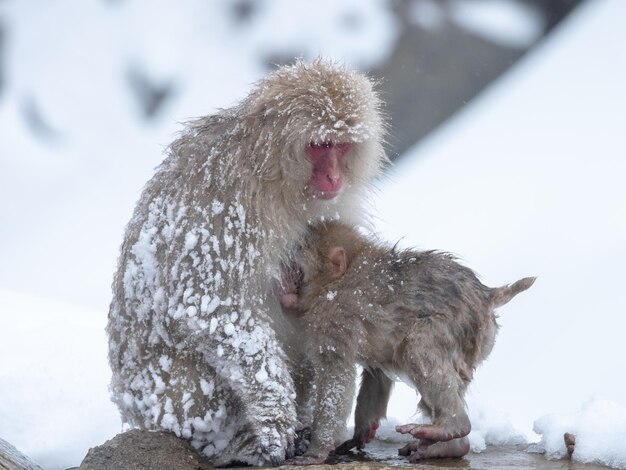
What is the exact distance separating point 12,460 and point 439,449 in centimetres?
167

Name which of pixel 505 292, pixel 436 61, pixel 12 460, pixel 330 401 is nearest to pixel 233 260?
pixel 330 401

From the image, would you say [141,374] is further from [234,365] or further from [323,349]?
[323,349]

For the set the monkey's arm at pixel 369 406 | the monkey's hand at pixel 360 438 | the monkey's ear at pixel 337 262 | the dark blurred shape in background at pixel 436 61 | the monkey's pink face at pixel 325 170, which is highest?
the dark blurred shape in background at pixel 436 61

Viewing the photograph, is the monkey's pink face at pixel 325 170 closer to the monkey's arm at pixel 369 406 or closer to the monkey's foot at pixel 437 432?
the monkey's arm at pixel 369 406

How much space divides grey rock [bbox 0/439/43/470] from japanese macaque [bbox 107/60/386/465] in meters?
0.44

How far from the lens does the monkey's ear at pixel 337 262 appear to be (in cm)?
410

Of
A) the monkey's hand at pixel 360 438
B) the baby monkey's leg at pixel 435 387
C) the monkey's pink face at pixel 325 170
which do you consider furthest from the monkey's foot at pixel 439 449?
the monkey's pink face at pixel 325 170

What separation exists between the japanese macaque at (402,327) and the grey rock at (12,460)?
117cm

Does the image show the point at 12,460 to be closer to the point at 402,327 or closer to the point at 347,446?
the point at 347,446

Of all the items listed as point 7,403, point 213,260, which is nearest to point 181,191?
point 213,260

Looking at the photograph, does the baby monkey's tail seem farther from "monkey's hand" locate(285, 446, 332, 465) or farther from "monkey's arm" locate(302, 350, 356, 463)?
"monkey's hand" locate(285, 446, 332, 465)

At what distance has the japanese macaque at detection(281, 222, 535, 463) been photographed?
12.2 feet

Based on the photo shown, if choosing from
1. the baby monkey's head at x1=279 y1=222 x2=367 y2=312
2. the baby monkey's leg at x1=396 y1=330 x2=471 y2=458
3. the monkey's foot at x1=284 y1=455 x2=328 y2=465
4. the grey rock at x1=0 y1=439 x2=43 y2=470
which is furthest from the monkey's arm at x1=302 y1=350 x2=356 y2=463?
the grey rock at x1=0 y1=439 x2=43 y2=470

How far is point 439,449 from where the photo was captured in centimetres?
394
